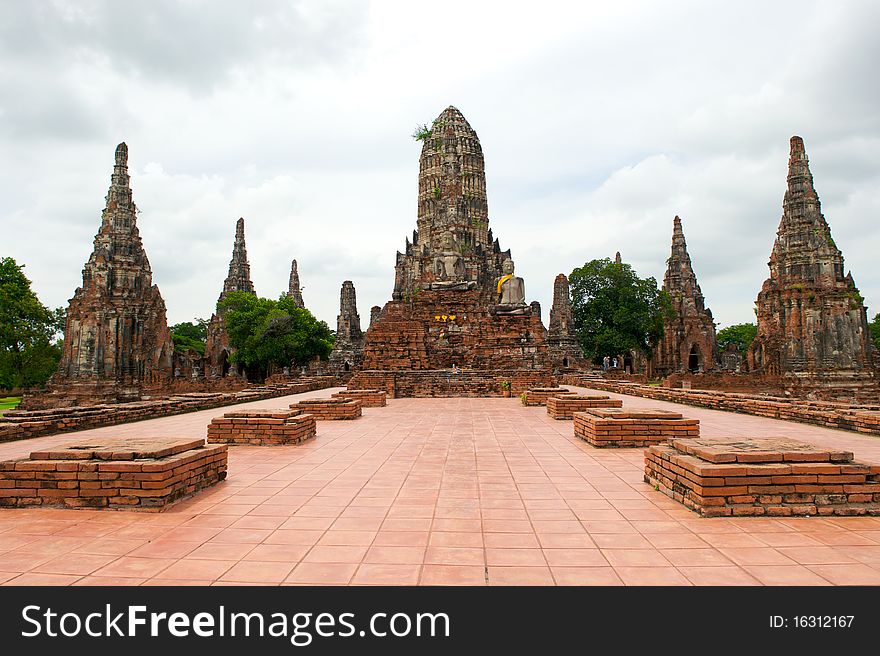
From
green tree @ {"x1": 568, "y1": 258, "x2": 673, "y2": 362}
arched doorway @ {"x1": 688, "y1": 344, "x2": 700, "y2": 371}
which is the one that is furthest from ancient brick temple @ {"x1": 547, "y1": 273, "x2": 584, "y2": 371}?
arched doorway @ {"x1": 688, "y1": 344, "x2": 700, "y2": 371}

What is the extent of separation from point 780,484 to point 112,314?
2349cm

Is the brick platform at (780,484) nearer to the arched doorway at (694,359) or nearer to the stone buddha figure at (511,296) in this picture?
the stone buddha figure at (511,296)

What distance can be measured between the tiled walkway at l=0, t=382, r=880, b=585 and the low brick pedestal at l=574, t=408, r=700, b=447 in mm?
1038

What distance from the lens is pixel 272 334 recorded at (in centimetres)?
3647

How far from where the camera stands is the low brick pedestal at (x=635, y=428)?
7.55 metres

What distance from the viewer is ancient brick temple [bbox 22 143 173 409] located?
845 inches

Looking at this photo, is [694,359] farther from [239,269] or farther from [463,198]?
[239,269]

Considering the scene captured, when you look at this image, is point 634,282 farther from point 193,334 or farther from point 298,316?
point 193,334

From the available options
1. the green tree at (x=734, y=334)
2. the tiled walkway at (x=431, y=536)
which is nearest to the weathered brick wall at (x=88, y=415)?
the tiled walkway at (x=431, y=536)

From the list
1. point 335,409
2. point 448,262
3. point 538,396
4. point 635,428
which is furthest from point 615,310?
point 635,428

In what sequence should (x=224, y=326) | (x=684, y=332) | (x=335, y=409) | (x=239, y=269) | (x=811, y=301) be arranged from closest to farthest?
(x=335, y=409) → (x=811, y=301) → (x=684, y=332) → (x=224, y=326) → (x=239, y=269)

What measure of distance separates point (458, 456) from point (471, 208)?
43535 millimetres

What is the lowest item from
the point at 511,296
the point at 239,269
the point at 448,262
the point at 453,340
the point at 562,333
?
the point at 453,340

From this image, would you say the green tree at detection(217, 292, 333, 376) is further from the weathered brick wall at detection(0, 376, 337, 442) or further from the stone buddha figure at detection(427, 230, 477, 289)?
the weathered brick wall at detection(0, 376, 337, 442)
